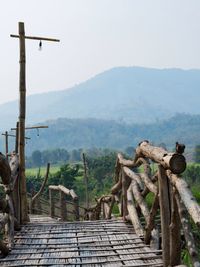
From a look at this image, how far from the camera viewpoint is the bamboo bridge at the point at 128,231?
2963mm

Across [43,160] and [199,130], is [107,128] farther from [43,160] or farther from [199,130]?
[43,160]

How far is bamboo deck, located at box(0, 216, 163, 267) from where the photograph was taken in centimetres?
377

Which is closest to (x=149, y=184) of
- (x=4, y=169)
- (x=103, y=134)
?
(x=4, y=169)

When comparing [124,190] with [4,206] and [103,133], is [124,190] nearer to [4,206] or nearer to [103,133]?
[4,206]

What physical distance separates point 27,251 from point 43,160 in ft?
251

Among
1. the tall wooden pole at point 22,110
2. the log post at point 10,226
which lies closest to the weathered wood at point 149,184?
the log post at point 10,226

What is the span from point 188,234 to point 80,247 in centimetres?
190

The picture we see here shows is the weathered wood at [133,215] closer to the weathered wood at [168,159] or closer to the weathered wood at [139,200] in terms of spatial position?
the weathered wood at [139,200]

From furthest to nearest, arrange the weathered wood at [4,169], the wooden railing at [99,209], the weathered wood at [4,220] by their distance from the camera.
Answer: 1. the wooden railing at [99,209]
2. the weathered wood at [4,220]
3. the weathered wood at [4,169]

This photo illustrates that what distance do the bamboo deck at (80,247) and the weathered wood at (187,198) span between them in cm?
105

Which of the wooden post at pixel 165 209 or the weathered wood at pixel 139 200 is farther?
the weathered wood at pixel 139 200

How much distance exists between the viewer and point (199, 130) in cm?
15375

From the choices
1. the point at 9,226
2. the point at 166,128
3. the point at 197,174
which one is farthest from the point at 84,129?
the point at 9,226

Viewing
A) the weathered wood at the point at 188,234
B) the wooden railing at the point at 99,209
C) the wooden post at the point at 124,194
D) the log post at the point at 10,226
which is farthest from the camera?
the wooden railing at the point at 99,209
